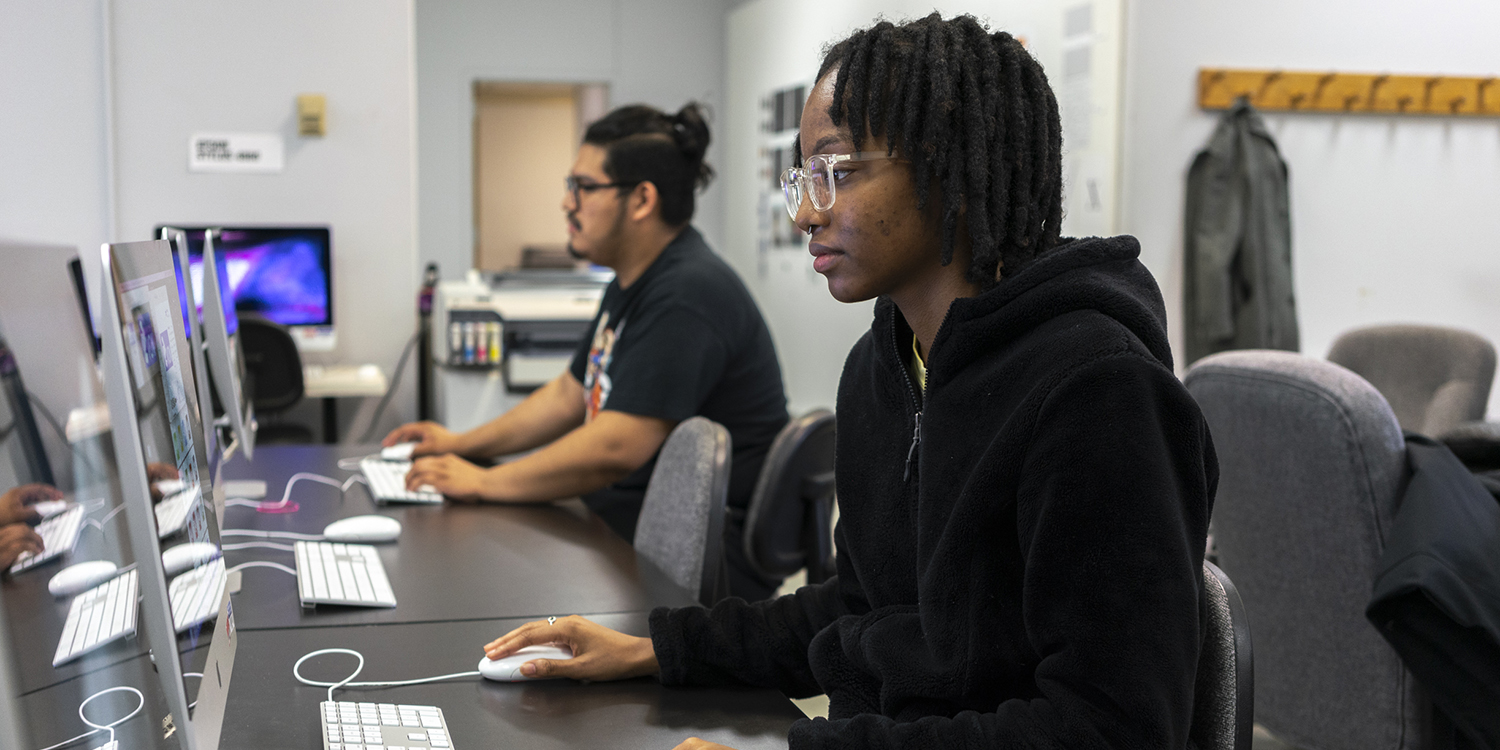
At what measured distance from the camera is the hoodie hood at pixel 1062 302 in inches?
33.4

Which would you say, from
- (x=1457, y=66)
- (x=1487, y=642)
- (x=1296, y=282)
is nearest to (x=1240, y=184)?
(x=1296, y=282)

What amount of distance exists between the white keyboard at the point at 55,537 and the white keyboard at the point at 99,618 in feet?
0.19

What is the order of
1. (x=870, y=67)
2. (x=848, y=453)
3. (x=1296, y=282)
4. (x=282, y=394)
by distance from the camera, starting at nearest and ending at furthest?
(x=870, y=67), (x=848, y=453), (x=282, y=394), (x=1296, y=282)

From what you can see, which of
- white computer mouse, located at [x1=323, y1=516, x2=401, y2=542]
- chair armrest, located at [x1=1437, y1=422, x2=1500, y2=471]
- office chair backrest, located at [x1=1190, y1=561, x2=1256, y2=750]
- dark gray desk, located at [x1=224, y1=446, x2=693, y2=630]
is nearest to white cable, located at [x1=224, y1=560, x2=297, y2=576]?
dark gray desk, located at [x1=224, y1=446, x2=693, y2=630]

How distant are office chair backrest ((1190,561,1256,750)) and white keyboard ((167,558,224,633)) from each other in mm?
753

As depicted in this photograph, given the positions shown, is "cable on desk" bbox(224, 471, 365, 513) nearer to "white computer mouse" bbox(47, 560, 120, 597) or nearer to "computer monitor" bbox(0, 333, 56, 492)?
"computer monitor" bbox(0, 333, 56, 492)

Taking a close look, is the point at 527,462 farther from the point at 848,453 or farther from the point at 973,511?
the point at 973,511

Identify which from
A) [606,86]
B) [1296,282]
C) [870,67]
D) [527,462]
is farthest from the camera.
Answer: [606,86]

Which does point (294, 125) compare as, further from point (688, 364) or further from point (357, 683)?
point (357, 683)

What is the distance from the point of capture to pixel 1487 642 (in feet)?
4.91

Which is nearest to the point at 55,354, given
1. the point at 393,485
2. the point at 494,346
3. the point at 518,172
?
the point at 393,485

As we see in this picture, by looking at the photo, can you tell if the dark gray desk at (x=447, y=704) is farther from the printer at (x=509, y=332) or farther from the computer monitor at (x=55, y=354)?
the printer at (x=509, y=332)

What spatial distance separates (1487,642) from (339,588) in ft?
4.93

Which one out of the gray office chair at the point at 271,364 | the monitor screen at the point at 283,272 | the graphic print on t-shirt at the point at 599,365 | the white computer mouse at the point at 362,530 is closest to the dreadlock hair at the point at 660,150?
the graphic print on t-shirt at the point at 599,365
